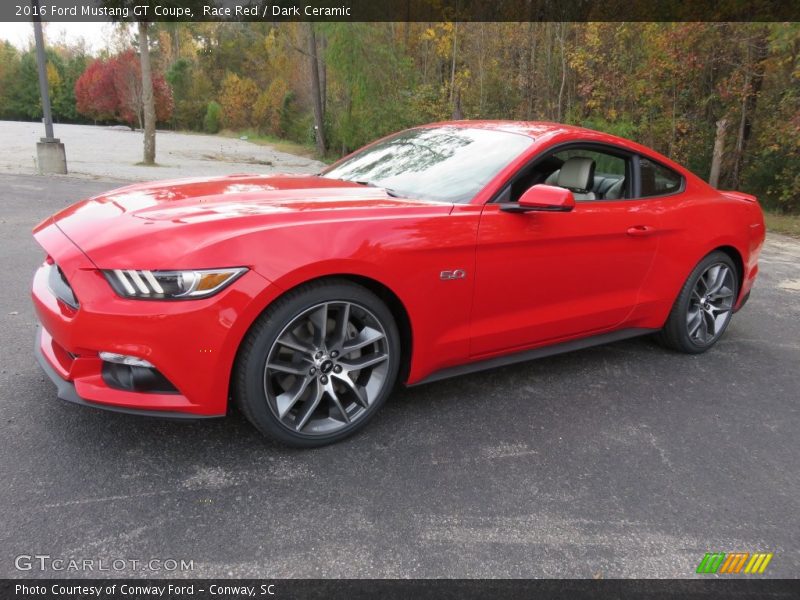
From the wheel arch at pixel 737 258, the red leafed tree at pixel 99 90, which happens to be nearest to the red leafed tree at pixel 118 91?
the red leafed tree at pixel 99 90

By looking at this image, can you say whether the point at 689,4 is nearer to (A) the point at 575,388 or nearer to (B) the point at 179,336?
(A) the point at 575,388

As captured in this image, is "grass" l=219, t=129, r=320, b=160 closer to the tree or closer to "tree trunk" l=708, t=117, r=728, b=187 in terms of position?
the tree

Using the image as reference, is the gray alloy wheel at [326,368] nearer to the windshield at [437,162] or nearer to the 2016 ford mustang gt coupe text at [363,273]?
the 2016 ford mustang gt coupe text at [363,273]

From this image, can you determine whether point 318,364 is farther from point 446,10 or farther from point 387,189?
point 446,10

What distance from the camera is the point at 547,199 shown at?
9.52ft

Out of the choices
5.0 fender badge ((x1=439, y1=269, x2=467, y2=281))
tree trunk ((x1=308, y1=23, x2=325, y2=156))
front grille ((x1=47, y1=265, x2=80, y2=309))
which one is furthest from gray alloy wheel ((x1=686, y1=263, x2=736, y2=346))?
tree trunk ((x1=308, y1=23, x2=325, y2=156))

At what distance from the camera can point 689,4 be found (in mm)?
13602

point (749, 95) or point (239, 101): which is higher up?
point (239, 101)

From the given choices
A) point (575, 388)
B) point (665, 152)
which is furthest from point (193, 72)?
point (575, 388)

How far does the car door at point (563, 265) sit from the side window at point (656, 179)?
0.07 m

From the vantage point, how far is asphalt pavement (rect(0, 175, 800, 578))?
82.0 inches

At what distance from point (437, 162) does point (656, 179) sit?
4.92ft
